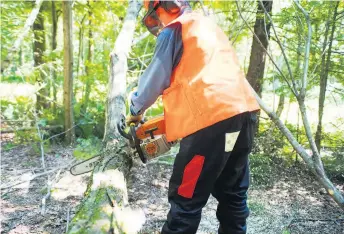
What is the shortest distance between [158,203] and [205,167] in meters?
1.69

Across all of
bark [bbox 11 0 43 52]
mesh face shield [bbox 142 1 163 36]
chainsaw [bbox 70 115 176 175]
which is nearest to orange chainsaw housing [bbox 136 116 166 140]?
chainsaw [bbox 70 115 176 175]

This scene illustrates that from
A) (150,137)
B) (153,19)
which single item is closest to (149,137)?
(150,137)

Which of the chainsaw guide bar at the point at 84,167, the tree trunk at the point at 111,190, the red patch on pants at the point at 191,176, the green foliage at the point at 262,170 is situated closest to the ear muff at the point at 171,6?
the red patch on pants at the point at 191,176

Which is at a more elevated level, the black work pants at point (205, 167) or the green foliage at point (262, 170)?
the black work pants at point (205, 167)

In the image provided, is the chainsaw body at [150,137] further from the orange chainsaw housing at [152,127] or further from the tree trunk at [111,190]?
the tree trunk at [111,190]

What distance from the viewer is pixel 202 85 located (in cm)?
190

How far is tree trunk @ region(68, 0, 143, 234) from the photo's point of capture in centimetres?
177

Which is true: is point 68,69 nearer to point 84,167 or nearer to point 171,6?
point 84,167

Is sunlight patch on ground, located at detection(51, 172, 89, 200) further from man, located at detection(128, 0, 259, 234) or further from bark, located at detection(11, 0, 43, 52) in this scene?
man, located at detection(128, 0, 259, 234)

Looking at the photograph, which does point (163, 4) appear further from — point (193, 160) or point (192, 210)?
point (192, 210)

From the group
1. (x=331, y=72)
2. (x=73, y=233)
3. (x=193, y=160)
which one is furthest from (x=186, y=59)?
(x=331, y=72)

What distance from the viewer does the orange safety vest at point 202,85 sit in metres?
1.89

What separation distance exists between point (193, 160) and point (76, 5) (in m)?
6.41

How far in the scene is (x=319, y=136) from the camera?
4.49m
